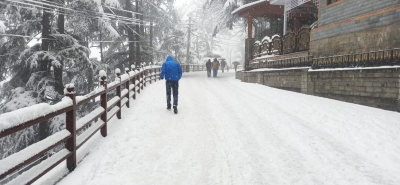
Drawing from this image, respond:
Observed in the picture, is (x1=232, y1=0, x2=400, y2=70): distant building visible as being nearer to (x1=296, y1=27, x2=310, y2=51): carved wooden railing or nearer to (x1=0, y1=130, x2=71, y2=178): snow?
(x1=296, y1=27, x2=310, y2=51): carved wooden railing

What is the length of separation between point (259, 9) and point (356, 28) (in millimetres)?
10741

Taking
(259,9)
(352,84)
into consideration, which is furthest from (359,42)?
(259,9)

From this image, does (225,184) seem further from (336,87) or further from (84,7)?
(84,7)

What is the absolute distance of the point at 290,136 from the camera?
19.6 ft

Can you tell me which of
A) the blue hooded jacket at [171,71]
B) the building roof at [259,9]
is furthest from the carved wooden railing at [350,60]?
A: the building roof at [259,9]

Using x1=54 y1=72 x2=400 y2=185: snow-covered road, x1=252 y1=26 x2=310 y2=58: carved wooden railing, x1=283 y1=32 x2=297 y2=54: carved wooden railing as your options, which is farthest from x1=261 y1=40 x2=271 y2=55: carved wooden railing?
x1=54 y1=72 x2=400 y2=185: snow-covered road

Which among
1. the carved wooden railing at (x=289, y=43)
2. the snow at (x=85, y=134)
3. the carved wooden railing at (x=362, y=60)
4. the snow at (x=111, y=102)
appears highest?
the carved wooden railing at (x=289, y=43)

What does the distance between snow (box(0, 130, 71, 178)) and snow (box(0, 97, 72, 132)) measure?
1.15 feet

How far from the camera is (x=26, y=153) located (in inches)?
121

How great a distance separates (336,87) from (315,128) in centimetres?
418

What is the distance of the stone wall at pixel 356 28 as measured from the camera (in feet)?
27.8

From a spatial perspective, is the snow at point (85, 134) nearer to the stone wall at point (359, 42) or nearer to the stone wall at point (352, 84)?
the stone wall at point (352, 84)

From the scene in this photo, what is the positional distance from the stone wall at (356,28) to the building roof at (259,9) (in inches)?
263

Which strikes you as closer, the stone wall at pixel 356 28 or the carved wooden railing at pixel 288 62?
the stone wall at pixel 356 28
